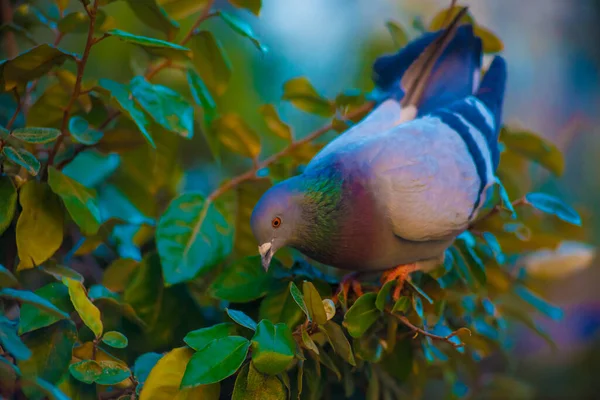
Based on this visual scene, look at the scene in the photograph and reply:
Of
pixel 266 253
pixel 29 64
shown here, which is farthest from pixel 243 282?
pixel 29 64

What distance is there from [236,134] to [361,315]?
442 mm

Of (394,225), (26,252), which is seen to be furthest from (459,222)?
(26,252)

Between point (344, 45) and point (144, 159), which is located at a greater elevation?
point (144, 159)

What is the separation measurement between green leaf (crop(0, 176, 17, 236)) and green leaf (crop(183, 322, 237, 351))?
27 cm

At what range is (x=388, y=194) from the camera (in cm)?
Answer: 89

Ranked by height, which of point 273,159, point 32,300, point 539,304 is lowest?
point 539,304

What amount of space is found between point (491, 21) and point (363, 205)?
2.94 metres

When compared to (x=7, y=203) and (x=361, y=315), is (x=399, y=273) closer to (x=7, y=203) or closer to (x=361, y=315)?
(x=361, y=315)

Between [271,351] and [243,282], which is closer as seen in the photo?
[271,351]

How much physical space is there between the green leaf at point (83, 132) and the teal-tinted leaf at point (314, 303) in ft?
1.15

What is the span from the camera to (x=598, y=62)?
3504 mm

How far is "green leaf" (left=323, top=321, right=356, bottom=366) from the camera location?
26.8 inches

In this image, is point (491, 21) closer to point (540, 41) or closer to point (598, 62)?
point (540, 41)

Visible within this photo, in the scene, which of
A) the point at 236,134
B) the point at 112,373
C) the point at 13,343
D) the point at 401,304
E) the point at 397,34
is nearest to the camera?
the point at 13,343
